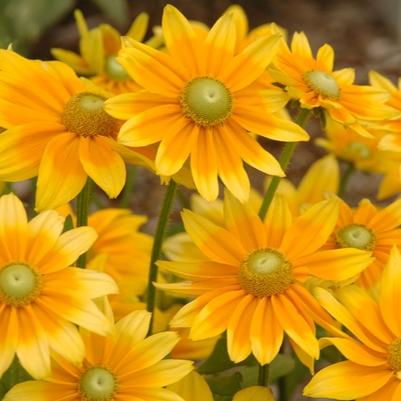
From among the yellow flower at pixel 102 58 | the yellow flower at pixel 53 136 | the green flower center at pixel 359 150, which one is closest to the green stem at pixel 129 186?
the yellow flower at pixel 102 58

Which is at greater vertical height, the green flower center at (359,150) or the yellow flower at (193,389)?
the green flower center at (359,150)

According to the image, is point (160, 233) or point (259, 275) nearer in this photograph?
point (259, 275)

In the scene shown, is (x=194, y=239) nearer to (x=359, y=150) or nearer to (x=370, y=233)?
(x=370, y=233)

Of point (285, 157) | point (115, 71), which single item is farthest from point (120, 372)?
point (115, 71)

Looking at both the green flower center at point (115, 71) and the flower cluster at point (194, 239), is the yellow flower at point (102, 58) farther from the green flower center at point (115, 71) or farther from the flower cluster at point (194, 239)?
the flower cluster at point (194, 239)

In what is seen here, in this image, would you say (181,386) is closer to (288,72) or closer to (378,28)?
(288,72)

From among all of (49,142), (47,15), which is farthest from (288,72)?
(47,15)
